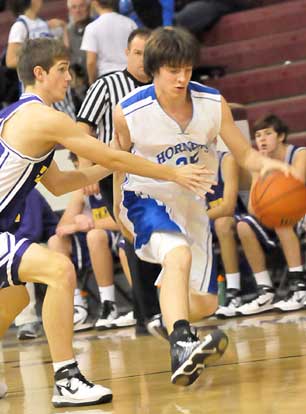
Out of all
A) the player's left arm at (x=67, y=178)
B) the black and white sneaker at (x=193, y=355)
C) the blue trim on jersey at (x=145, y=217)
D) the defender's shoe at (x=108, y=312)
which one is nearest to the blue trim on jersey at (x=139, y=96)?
the player's left arm at (x=67, y=178)

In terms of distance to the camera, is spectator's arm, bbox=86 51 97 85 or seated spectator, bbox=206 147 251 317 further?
spectator's arm, bbox=86 51 97 85

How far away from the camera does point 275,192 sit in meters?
5.57

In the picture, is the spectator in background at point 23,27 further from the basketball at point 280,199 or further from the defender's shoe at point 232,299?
the basketball at point 280,199

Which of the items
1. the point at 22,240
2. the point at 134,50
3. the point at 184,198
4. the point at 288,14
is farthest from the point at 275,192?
the point at 288,14

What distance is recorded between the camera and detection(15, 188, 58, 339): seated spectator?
8.50 meters

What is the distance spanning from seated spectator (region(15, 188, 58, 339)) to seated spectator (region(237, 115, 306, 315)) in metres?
1.61

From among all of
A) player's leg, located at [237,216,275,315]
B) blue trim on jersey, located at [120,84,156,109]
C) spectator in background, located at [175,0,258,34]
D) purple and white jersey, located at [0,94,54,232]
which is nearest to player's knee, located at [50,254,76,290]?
purple and white jersey, located at [0,94,54,232]

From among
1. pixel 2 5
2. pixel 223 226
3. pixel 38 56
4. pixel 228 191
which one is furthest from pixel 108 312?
pixel 2 5

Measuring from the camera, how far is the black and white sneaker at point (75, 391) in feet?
15.8

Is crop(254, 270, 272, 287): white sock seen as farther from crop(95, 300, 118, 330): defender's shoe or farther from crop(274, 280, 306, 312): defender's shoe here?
crop(95, 300, 118, 330): defender's shoe

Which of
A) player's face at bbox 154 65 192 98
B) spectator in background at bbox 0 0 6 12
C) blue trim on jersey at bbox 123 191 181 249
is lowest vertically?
blue trim on jersey at bbox 123 191 181 249

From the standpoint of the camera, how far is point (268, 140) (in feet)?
27.2

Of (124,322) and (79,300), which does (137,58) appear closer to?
(124,322)

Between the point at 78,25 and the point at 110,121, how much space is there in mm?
2701
